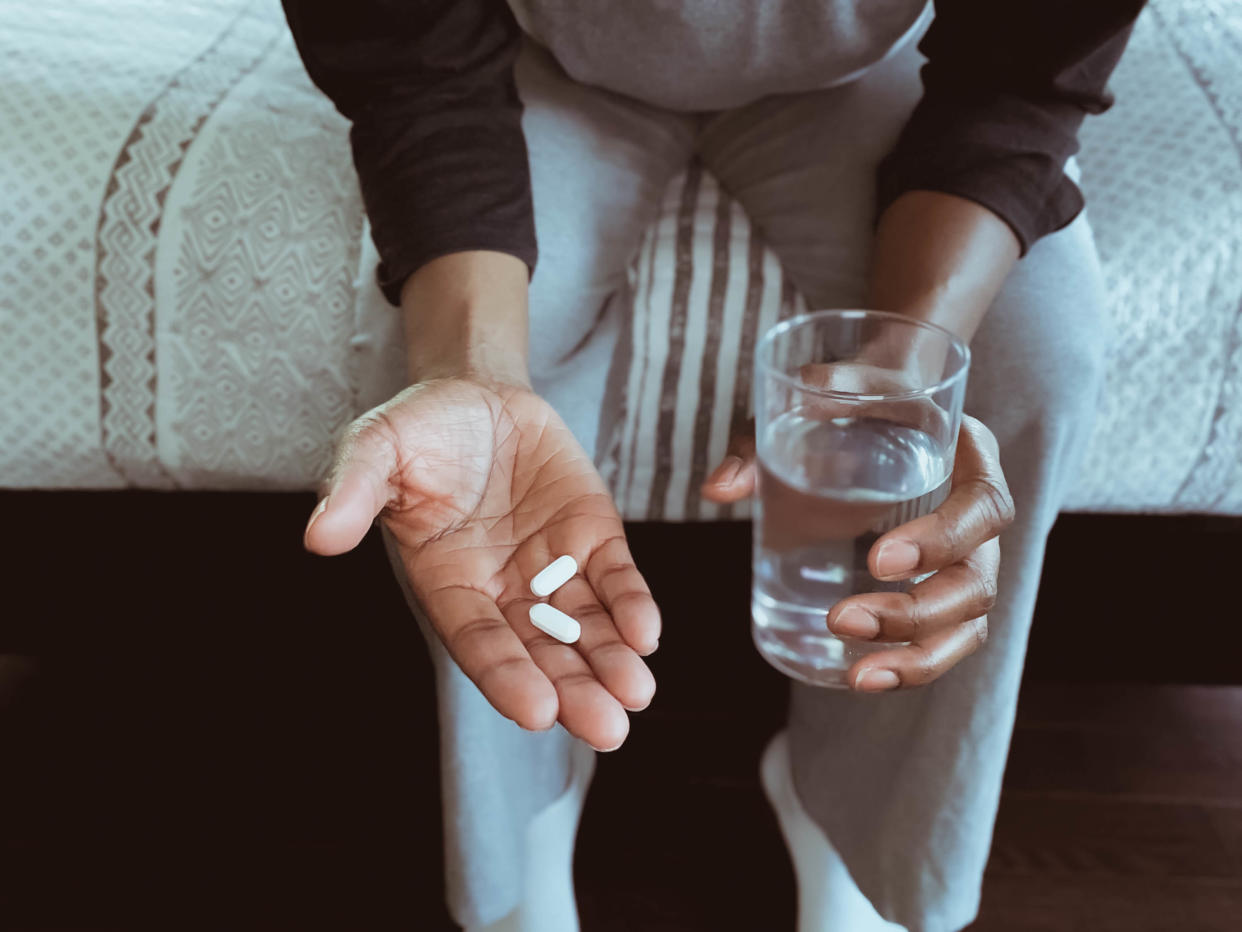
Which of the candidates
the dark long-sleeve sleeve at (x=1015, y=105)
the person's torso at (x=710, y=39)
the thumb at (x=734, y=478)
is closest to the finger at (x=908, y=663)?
the thumb at (x=734, y=478)

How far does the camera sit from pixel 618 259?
936 mm

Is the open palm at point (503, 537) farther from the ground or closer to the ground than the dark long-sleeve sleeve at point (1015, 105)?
closer to the ground

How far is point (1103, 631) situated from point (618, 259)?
63 cm

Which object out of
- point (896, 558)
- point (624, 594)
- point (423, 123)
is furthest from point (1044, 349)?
point (423, 123)

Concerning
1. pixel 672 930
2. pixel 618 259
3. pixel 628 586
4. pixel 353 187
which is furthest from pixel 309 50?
pixel 672 930

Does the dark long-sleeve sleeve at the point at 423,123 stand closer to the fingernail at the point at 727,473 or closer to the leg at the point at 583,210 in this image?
the leg at the point at 583,210

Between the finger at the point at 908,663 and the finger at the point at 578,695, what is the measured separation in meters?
0.16

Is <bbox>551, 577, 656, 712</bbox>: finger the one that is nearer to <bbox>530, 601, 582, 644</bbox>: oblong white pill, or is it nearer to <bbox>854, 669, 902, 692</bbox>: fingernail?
<bbox>530, 601, 582, 644</bbox>: oblong white pill

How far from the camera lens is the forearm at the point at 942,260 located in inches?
31.8

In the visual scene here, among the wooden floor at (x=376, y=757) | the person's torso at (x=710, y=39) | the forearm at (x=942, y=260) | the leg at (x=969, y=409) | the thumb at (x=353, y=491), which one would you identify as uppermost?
the person's torso at (x=710, y=39)

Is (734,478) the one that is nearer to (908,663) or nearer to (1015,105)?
(908,663)

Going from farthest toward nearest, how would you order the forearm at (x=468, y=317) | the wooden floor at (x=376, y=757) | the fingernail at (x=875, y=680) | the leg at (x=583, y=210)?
the wooden floor at (x=376, y=757) → the leg at (x=583, y=210) → the forearm at (x=468, y=317) → the fingernail at (x=875, y=680)

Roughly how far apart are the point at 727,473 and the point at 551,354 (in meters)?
0.26

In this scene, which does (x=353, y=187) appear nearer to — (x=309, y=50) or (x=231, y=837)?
(x=309, y=50)
